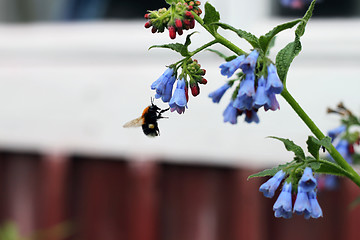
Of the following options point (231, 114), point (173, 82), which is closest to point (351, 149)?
point (231, 114)

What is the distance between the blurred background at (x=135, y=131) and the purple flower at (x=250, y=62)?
2068mm

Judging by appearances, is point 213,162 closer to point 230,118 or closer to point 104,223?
point 104,223

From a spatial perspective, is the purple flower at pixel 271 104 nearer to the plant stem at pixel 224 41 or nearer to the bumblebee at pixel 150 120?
the plant stem at pixel 224 41

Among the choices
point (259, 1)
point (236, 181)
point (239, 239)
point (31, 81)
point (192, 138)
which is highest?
point (259, 1)

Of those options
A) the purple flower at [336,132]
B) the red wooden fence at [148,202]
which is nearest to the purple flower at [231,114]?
the purple flower at [336,132]

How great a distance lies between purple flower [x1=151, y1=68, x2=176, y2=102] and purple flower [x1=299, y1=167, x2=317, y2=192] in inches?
8.0

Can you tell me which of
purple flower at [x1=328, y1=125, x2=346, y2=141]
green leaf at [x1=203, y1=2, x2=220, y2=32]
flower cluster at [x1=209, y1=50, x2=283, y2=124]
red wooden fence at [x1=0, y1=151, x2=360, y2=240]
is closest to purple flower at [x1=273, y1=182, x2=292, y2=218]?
flower cluster at [x1=209, y1=50, x2=283, y2=124]

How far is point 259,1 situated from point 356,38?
1.69 feet

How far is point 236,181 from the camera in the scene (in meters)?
3.28

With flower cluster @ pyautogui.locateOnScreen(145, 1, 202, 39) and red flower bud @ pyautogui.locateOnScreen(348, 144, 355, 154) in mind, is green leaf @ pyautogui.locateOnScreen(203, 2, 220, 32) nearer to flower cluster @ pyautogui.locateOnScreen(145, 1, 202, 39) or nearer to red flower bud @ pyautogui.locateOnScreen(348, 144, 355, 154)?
flower cluster @ pyautogui.locateOnScreen(145, 1, 202, 39)

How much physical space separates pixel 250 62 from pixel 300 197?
0.59ft

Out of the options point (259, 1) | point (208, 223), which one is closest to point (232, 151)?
point (208, 223)

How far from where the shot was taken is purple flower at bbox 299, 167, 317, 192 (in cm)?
78

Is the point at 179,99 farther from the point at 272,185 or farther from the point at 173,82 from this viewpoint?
the point at 272,185
